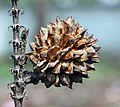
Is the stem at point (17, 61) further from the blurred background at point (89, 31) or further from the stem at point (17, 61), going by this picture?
the blurred background at point (89, 31)

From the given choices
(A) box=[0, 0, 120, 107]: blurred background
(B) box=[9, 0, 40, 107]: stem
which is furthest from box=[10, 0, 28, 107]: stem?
(A) box=[0, 0, 120, 107]: blurred background

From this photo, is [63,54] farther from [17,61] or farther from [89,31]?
[89,31]

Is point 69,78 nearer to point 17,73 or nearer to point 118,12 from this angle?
point 17,73

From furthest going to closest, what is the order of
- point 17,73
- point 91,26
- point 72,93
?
point 91,26 → point 72,93 → point 17,73

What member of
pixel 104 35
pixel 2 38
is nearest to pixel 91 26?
pixel 104 35

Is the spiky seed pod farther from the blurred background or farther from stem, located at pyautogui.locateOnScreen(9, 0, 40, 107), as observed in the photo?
the blurred background
